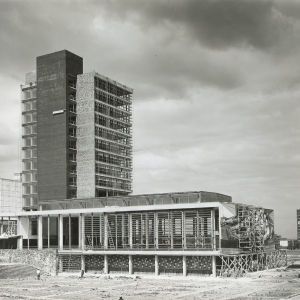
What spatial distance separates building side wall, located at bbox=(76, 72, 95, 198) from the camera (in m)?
114

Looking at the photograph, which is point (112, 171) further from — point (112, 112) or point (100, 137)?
point (112, 112)

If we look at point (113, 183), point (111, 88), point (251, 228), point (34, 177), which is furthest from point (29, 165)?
point (251, 228)

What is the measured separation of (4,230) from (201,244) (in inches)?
2550

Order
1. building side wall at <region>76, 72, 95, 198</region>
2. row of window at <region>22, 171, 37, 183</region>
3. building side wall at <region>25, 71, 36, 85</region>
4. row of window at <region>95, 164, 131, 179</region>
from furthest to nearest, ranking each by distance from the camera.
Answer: building side wall at <region>25, 71, 36, 85</region> → row of window at <region>22, 171, 37, 183</region> → row of window at <region>95, 164, 131, 179</region> → building side wall at <region>76, 72, 95, 198</region>

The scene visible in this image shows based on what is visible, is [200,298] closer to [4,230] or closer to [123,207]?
[123,207]

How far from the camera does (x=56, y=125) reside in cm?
11375

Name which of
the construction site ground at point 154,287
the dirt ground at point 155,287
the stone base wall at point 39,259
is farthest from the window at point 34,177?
the dirt ground at point 155,287

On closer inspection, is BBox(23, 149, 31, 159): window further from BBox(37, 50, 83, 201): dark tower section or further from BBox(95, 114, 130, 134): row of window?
BBox(95, 114, 130, 134): row of window

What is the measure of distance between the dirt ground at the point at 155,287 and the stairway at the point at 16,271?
2.80 metres

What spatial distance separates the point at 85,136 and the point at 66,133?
4.25 metres

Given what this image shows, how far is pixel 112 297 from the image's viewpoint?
5356 centimetres

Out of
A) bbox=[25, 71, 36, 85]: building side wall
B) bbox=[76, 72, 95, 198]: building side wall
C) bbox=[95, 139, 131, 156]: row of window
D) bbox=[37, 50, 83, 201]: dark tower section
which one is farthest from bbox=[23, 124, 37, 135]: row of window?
bbox=[95, 139, 131, 156]: row of window

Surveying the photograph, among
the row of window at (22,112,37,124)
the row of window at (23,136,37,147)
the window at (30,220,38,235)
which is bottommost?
the window at (30,220,38,235)

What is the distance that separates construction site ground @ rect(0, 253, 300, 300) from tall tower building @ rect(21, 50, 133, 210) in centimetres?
3517
